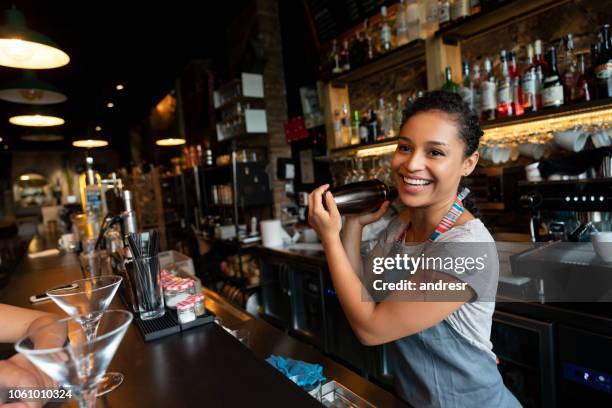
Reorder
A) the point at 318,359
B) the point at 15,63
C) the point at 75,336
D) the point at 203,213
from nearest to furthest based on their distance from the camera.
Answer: the point at 75,336 < the point at 318,359 < the point at 15,63 < the point at 203,213

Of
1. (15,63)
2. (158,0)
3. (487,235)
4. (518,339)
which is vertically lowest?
(518,339)

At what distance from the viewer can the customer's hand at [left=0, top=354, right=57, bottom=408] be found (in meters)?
0.64

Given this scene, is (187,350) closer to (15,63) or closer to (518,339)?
(518,339)

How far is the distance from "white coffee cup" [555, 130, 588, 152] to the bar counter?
155cm

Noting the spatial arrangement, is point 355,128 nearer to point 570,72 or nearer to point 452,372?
point 570,72

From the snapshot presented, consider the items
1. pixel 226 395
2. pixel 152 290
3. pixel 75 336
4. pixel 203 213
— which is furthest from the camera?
pixel 203 213

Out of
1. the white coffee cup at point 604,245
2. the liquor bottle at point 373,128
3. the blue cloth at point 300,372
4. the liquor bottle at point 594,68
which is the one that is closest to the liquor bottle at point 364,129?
the liquor bottle at point 373,128

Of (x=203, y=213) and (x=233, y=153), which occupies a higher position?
(x=233, y=153)

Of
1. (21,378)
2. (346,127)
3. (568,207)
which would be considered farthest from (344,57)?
(21,378)

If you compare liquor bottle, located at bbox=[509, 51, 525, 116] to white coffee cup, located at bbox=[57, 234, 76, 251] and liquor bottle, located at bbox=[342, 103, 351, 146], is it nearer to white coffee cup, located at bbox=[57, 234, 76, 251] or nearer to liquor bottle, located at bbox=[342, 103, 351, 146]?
liquor bottle, located at bbox=[342, 103, 351, 146]

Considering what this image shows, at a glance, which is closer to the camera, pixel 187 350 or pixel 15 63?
pixel 187 350

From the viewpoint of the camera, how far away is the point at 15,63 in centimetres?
202

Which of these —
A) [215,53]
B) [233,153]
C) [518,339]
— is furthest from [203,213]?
[518,339]

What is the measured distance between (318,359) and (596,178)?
1.28 m
